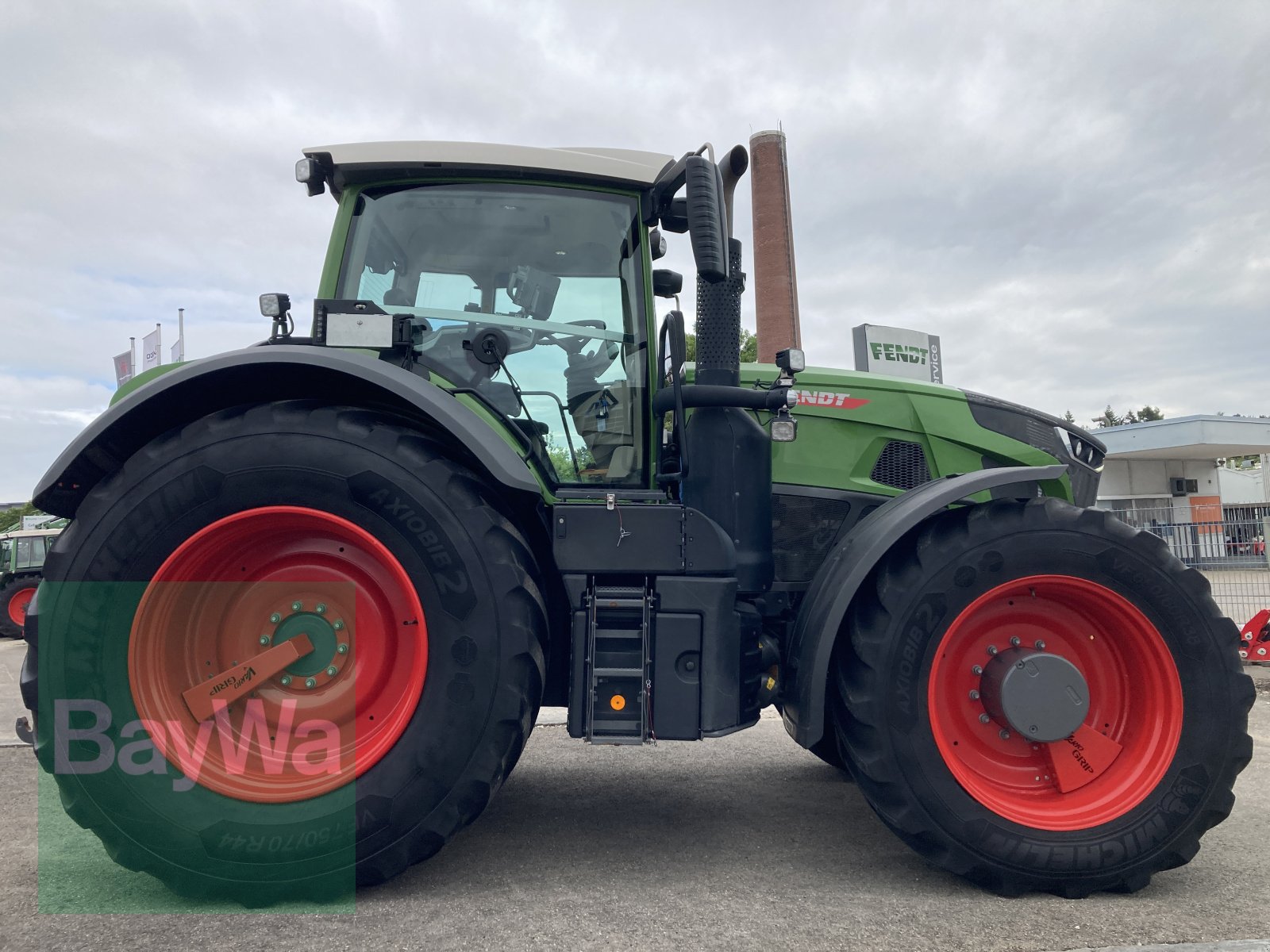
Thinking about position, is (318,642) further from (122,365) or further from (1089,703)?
(122,365)

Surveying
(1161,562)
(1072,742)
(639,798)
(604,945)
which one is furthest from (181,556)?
A: (1161,562)

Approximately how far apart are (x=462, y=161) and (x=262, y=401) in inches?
44.3

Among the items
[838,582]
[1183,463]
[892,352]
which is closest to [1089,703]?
[838,582]

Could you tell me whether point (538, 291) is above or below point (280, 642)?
above

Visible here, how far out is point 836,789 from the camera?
4012 mm

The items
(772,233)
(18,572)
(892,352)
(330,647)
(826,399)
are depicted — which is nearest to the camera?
(330,647)

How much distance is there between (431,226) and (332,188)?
0.45 meters

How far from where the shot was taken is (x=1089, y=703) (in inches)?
114

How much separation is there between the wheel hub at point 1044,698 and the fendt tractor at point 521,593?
0.01m

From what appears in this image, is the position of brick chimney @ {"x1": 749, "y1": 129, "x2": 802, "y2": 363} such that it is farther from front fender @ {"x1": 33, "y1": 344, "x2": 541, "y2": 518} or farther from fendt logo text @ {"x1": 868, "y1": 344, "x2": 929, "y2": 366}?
front fender @ {"x1": 33, "y1": 344, "x2": 541, "y2": 518}

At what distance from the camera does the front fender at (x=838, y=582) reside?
283cm

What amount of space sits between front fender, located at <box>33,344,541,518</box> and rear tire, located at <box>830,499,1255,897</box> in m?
1.35

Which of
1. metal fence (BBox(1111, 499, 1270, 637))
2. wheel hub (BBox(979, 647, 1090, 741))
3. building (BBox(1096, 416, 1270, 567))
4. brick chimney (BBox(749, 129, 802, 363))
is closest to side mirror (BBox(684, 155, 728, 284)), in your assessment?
wheel hub (BBox(979, 647, 1090, 741))

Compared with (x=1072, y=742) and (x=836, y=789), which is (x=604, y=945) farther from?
(x=836, y=789)
